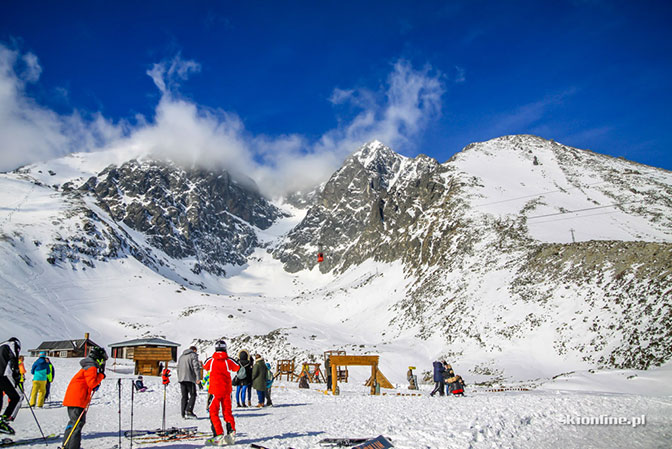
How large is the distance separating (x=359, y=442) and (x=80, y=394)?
506 cm

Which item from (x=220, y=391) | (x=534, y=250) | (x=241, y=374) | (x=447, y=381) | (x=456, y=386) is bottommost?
(x=456, y=386)

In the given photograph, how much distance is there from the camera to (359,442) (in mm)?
7461

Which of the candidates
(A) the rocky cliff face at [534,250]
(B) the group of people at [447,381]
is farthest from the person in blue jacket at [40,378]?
(A) the rocky cliff face at [534,250]

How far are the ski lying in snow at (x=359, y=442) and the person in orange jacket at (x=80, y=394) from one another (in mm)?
4245

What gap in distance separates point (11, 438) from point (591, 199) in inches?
3531

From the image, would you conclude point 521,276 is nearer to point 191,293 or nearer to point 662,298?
point 662,298

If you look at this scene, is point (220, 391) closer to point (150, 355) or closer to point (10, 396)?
point (10, 396)

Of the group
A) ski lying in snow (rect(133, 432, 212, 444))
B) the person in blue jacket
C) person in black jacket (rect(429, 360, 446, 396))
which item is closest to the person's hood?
ski lying in snow (rect(133, 432, 212, 444))

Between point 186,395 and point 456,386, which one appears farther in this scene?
point 456,386

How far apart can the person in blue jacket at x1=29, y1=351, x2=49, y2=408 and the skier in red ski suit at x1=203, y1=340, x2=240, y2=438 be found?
861 cm

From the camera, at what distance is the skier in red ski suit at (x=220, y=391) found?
8.23m

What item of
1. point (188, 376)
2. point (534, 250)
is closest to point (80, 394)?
point (188, 376)

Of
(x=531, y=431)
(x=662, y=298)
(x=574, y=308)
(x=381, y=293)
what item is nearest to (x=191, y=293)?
(x=381, y=293)

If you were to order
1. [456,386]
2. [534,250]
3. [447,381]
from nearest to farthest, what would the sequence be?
1. [456,386]
2. [447,381]
3. [534,250]
